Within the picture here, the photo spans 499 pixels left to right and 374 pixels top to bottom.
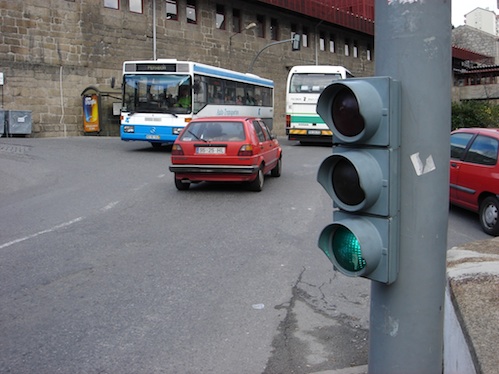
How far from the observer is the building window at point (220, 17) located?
34.8m

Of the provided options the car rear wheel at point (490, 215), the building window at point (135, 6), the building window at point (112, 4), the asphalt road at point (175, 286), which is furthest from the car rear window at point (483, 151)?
the building window at point (135, 6)

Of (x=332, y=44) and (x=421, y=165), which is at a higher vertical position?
(x=332, y=44)

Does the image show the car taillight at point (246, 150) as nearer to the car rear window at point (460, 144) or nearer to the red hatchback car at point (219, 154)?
the red hatchback car at point (219, 154)

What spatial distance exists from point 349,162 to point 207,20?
33.1 metres

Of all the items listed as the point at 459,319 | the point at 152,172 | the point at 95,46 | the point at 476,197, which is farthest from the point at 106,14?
the point at 459,319

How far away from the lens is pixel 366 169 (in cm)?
236

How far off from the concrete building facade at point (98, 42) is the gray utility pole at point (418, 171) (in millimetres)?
17579

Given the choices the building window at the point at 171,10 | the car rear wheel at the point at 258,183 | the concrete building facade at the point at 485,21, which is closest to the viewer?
the car rear wheel at the point at 258,183

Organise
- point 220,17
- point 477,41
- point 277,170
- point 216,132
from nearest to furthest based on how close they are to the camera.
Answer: point 216,132 < point 277,170 < point 220,17 < point 477,41

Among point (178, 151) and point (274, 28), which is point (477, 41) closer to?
point (274, 28)

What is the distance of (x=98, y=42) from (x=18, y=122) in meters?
6.38

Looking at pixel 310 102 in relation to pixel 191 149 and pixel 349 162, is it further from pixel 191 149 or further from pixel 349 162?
pixel 349 162

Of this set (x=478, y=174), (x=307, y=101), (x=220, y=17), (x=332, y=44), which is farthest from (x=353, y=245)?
(x=332, y=44)

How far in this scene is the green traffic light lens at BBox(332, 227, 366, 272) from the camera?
8.12ft
